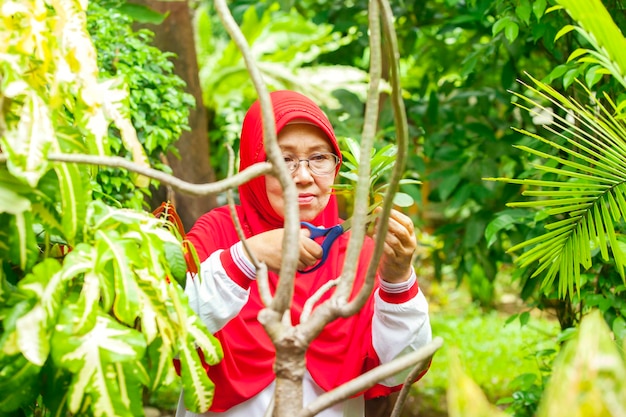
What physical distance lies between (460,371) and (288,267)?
0.28 metres

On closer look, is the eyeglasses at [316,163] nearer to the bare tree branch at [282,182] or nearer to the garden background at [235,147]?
the garden background at [235,147]

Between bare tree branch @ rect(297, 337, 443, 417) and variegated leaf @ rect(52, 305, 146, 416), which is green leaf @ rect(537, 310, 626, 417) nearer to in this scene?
bare tree branch @ rect(297, 337, 443, 417)

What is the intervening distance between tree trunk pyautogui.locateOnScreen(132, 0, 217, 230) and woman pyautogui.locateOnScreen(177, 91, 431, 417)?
4.95 ft

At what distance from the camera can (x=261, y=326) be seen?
1.78 meters

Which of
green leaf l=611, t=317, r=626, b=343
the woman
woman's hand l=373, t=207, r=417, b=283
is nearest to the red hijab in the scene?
the woman

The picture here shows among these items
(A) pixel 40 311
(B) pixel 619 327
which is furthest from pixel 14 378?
(B) pixel 619 327

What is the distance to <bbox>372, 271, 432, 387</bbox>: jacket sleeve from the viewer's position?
1580mm

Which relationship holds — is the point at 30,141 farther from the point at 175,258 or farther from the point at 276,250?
the point at 276,250

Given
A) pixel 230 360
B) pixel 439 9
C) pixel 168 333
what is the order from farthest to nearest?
pixel 439 9
pixel 230 360
pixel 168 333

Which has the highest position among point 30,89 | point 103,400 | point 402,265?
point 30,89

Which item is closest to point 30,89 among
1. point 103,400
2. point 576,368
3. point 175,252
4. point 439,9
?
point 175,252

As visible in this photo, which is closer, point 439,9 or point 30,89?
point 30,89

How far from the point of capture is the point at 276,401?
3.48 ft

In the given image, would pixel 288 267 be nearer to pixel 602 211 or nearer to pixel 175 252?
pixel 175 252
